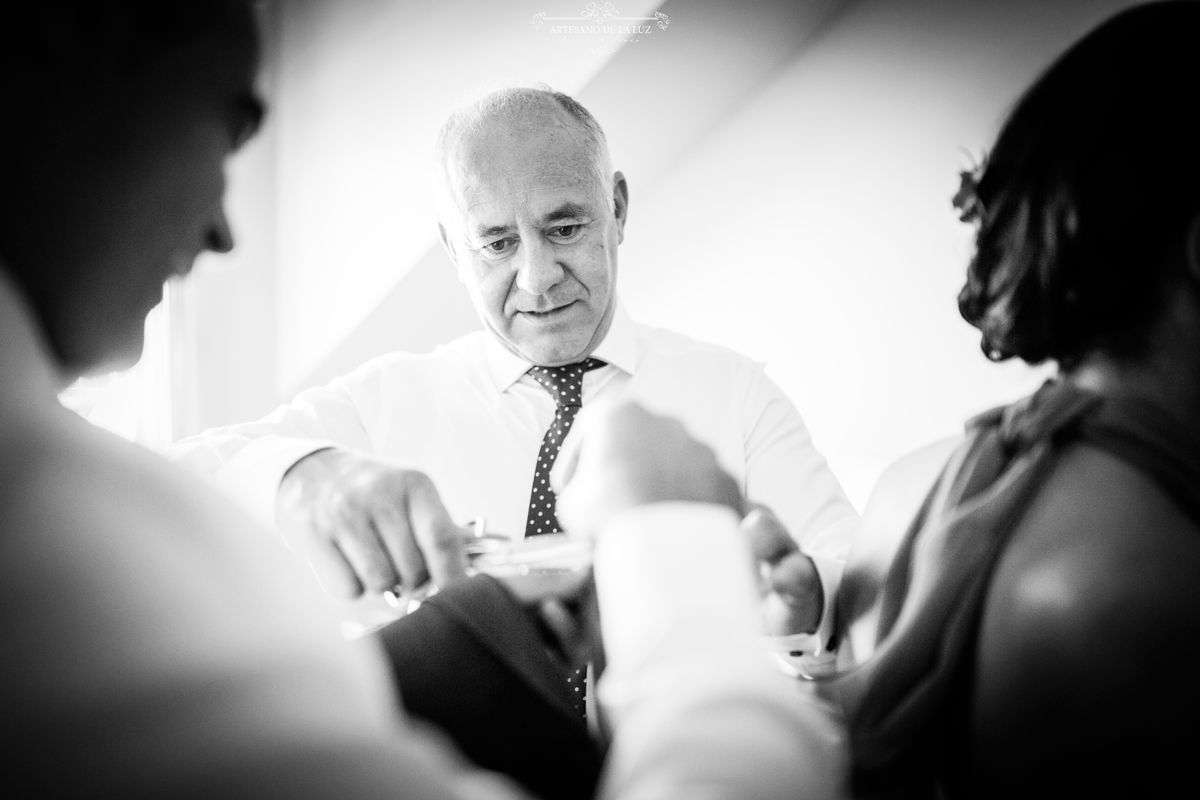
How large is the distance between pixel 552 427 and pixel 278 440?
1.30 ft

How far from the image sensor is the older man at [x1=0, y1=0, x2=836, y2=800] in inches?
7.6

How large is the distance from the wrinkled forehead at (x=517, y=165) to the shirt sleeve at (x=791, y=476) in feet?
1.42

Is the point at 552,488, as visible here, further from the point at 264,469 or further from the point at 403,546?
the point at 264,469

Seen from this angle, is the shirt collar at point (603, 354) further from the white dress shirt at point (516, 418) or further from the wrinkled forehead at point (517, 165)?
the wrinkled forehead at point (517, 165)

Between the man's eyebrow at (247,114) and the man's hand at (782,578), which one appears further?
the man's hand at (782,578)

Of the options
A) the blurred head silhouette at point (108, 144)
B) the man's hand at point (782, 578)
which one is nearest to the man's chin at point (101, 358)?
the blurred head silhouette at point (108, 144)

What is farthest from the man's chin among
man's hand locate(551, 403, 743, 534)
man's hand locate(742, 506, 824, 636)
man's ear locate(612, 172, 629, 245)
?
man's ear locate(612, 172, 629, 245)

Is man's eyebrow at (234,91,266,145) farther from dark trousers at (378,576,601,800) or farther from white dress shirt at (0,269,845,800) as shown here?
dark trousers at (378,576,601,800)

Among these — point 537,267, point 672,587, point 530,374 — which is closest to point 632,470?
point 672,587

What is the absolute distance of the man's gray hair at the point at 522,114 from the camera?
1033 millimetres

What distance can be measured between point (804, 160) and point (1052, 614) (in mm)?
1077

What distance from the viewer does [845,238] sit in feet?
4.36

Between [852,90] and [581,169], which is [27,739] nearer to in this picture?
[581,169]

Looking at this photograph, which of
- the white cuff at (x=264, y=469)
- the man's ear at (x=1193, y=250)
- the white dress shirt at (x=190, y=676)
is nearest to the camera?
the white dress shirt at (x=190, y=676)
